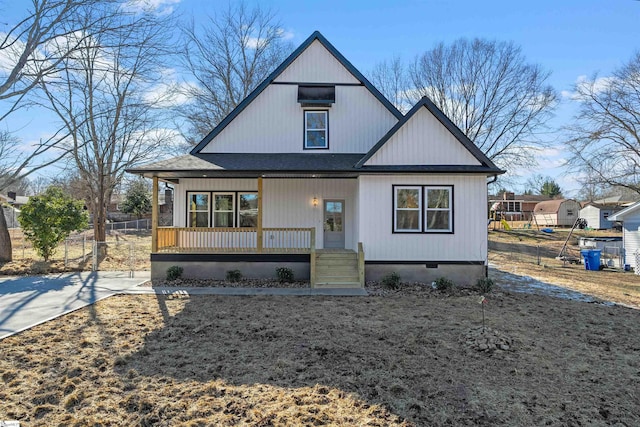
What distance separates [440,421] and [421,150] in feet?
30.7

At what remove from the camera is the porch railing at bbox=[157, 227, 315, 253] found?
41.3ft

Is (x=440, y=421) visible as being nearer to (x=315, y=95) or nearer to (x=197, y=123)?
(x=315, y=95)

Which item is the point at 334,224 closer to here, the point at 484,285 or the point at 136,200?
the point at 484,285

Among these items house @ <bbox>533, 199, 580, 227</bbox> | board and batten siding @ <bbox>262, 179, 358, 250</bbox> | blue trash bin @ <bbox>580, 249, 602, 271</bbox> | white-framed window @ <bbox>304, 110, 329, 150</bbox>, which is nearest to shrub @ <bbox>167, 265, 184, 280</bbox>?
board and batten siding @ <bbox>262, 179, 358, 250</bbox>

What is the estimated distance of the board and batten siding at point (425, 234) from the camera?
11.9 m

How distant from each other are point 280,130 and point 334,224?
14.3 feet

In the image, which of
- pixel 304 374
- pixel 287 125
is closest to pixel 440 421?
pixel 304 374

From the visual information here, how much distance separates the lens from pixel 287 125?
Answer: 46.5ft

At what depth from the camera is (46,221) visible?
14953mm

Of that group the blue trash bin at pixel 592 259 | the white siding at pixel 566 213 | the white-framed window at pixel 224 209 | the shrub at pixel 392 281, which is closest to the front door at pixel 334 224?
the shrub at pixel 392 281

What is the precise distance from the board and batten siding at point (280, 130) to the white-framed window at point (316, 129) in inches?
6.6

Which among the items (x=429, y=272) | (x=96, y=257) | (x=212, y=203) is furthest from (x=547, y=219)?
(x=96, y=257)

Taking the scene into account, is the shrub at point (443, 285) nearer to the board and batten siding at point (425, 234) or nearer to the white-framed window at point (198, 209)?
the board and batten siding at point (425, 234)

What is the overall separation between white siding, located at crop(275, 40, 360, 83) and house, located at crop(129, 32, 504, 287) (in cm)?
4
